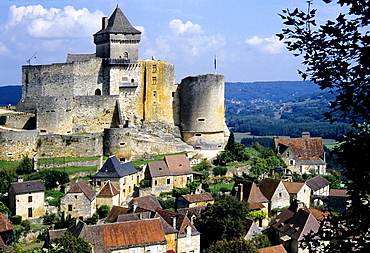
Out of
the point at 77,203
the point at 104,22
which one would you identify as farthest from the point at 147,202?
the point at 104,22

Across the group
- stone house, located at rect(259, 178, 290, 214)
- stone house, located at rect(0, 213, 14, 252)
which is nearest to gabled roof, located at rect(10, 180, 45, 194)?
stone house, located at rect(0, 213, 14, 252)

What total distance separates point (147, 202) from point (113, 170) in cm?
350

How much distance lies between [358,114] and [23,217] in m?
29.3

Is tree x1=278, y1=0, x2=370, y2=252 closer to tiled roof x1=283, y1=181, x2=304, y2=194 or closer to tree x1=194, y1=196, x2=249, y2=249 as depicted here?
tree x1=194, y1=196, x2=249, y2=249

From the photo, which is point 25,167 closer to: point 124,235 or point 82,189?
point 82,189

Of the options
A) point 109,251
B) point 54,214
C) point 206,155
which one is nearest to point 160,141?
point 206,155

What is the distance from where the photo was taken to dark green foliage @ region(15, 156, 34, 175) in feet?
130

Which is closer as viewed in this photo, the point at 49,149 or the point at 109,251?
the point at 109,251

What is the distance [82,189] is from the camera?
117 ft

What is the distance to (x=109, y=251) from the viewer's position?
30.1m

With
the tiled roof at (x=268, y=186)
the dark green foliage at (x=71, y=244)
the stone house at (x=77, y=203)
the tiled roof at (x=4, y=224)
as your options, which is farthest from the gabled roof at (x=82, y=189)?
the tiled roof at (x=268, y=186)

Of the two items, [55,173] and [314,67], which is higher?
[314,67]

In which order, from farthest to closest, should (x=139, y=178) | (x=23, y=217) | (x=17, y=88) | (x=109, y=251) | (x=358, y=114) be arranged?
(x=17, y=88) < (x=139, y=178) < (x=23, y=217) < (x=109, y=251) < (x=358, y=114)

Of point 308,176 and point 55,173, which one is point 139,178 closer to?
point 55,173
